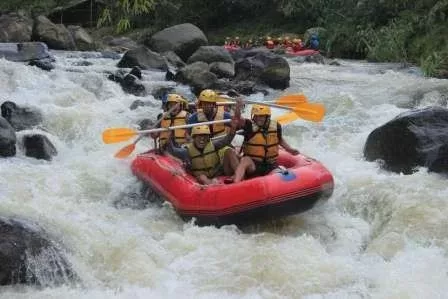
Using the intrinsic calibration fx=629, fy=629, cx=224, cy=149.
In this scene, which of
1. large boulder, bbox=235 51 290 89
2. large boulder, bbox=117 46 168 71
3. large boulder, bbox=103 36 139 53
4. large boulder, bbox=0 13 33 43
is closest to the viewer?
large boulder, bbox=235 51 290 89

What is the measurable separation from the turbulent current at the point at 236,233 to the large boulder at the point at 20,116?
0.57 ft

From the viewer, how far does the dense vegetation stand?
13.7 metres

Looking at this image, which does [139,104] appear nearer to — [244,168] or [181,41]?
[244,168]

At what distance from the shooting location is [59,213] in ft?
18.4

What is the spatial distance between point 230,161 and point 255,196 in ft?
2.51

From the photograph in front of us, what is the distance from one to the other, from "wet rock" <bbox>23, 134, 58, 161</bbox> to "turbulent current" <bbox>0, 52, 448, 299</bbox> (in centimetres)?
10

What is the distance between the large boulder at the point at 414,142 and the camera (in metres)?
6.63

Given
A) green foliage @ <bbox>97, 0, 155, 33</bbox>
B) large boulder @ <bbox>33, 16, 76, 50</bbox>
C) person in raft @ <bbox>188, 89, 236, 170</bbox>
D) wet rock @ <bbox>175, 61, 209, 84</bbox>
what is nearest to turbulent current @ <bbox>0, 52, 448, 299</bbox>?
person in raft @ <bbox>188, 89, 236, 170</bbox>

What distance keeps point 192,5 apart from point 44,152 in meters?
17.2

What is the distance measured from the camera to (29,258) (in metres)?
4.43

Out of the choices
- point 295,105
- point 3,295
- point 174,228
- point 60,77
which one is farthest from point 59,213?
point 60,77

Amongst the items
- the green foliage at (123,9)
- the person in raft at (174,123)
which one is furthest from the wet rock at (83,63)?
the green foliage at (123,9)

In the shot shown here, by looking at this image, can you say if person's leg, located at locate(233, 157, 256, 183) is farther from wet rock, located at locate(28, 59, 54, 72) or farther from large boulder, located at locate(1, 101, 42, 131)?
wet rock, located at locate(28, 59, 54, 72)

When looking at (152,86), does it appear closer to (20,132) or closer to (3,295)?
(20,132)
